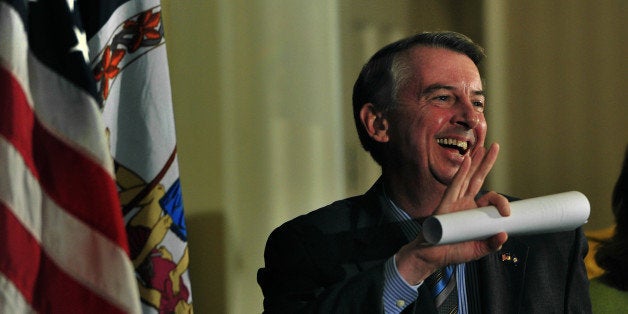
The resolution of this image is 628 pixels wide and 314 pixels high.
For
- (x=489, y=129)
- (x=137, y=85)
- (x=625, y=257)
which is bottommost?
(x=625, y=257)

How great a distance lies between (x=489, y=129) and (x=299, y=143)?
0.84 metres

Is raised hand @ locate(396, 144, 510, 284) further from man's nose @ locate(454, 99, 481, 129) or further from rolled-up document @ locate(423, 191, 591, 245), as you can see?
man's nose @ locate(454, 99, 481, 129)

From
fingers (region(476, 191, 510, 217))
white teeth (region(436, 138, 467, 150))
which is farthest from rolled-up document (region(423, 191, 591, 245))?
white teeth (region(436, 138, 467, 150))

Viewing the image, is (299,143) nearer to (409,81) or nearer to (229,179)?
(229,179)

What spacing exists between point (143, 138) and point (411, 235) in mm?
835

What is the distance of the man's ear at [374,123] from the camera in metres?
2.41

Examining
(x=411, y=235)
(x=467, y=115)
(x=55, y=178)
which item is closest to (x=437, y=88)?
(x=467, y=115)

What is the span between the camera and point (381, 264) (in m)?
2.11

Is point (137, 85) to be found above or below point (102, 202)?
above

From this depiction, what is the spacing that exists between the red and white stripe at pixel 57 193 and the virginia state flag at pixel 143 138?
0.16 meters

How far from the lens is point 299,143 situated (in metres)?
2.61

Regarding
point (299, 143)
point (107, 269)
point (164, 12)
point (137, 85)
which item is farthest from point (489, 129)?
point (107, 269)

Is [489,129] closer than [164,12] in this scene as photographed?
No

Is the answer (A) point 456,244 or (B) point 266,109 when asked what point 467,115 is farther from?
(B) point 266,109
